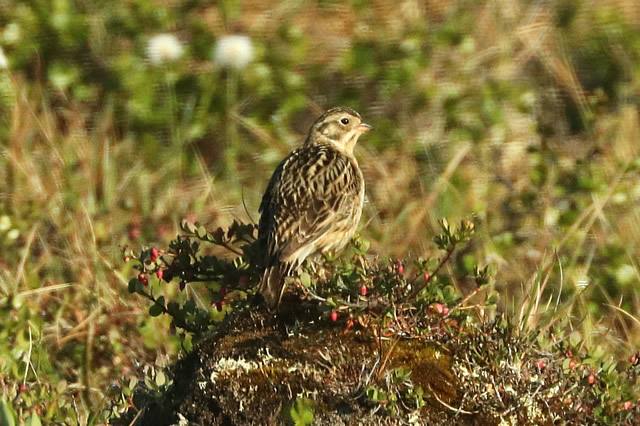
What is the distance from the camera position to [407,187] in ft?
30.4

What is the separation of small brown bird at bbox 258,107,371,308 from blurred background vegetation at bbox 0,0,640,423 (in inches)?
30.0

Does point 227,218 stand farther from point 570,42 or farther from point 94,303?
point 570,42

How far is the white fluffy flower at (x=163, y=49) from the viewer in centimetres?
1005

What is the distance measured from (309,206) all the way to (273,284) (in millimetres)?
1418

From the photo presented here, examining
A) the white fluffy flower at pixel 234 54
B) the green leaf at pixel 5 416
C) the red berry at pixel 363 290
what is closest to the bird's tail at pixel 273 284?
the red berry at pixel 363 290

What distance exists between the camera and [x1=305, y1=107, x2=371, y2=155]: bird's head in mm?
8219

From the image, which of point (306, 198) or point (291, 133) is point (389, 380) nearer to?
point (306, 198)

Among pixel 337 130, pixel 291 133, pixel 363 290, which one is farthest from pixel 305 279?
pixel 291 133

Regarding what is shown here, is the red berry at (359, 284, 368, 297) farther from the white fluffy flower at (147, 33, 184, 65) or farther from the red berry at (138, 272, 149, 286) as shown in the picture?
the white fluffy flower at (147, 33, 184, 65)

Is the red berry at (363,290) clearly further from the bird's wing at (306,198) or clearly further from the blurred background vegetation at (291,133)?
the blurred background vegetation at (291,133)

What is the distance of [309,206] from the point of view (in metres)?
6.99

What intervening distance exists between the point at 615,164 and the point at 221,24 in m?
2.85

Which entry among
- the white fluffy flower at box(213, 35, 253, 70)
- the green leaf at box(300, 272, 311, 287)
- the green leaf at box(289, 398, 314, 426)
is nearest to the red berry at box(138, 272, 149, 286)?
the green leaf at box(300, 272, 311, 287)

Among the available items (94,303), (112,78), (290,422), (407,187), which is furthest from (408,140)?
(290,422)
